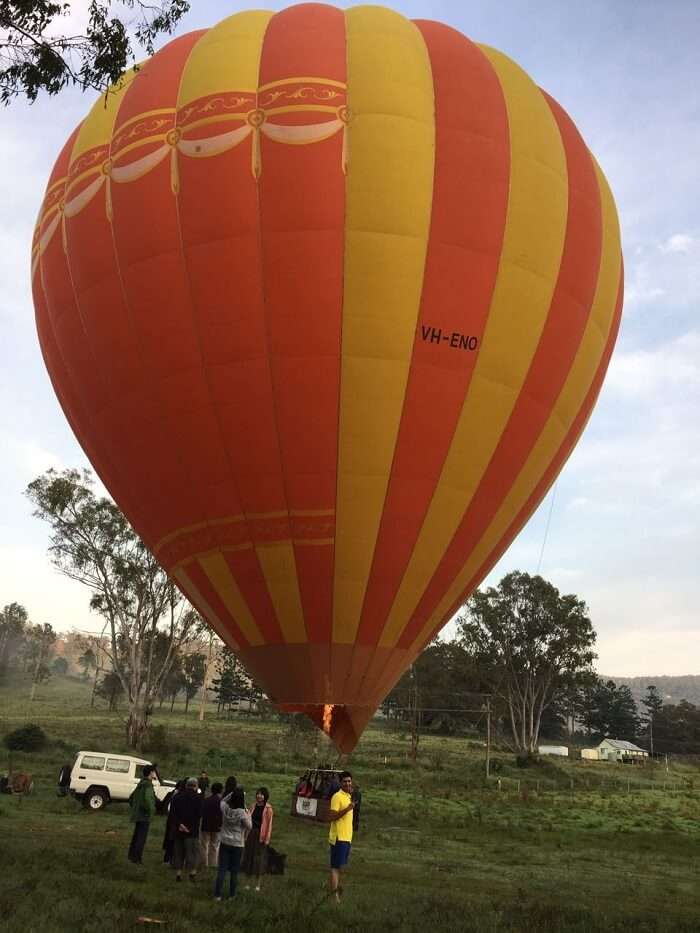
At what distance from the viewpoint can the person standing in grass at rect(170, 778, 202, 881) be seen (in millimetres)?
9773

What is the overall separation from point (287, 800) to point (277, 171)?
15.4 m

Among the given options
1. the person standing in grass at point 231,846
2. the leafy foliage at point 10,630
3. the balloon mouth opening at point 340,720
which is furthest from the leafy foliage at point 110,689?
the person standing in grass at point 231,846

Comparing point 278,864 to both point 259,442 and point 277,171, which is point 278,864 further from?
point 277,171

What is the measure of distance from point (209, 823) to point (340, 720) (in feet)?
12.6

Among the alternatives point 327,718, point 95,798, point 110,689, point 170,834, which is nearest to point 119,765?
point 95,798

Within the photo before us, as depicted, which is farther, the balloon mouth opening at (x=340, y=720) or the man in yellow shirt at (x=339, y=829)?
the balloon mouth opening at (x=340, y=720)

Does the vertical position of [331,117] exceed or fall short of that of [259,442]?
it exceeds it

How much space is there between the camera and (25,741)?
1242 inches

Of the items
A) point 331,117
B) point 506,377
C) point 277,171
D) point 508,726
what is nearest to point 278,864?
point 506,377

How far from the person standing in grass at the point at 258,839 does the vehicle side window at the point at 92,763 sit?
9.22 meters

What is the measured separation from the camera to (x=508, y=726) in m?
74.4

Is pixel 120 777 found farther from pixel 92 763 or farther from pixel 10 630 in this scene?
pixel 10 630

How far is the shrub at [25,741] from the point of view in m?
31.2

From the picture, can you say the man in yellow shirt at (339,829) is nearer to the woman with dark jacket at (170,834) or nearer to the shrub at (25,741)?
the woman with dark jacket at (170,834)
